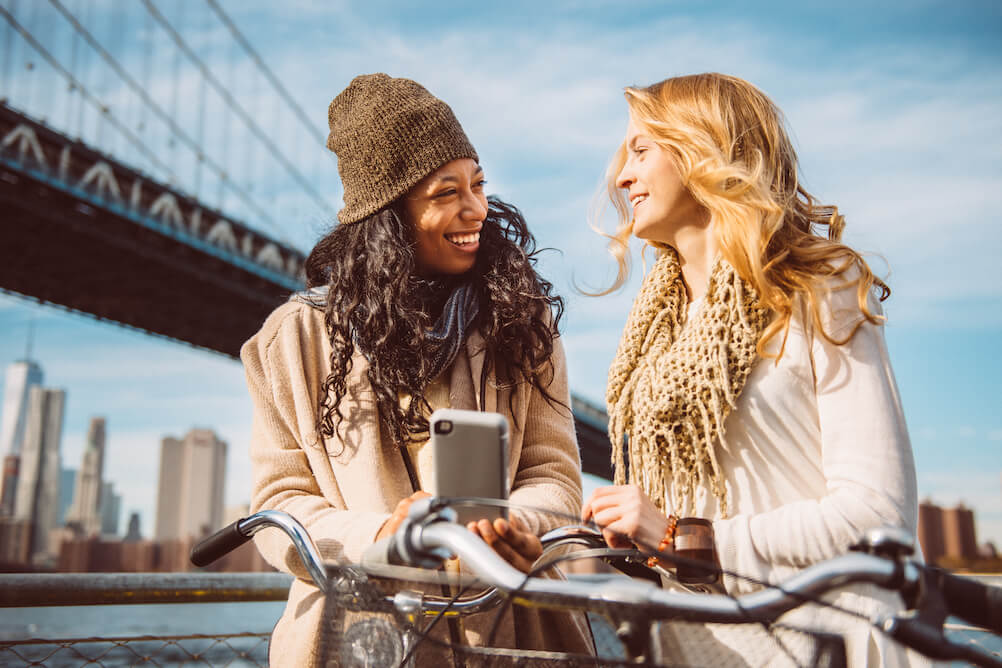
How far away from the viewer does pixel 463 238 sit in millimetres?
1692

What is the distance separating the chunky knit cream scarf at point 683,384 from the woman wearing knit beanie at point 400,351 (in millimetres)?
160

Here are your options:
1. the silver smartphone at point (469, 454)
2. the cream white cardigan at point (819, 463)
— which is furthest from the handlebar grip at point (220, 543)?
the cream white cardigan at point (819, 463)

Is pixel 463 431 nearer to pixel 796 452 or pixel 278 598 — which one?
pixel 796 452

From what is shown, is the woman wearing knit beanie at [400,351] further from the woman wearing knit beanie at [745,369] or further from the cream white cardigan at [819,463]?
the cream white cardigan at [819,463]

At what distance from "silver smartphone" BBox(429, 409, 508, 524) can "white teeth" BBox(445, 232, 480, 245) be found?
2.50 feet

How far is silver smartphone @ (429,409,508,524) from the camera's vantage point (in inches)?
37.5

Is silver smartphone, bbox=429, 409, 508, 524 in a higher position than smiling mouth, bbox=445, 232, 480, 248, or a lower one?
lower

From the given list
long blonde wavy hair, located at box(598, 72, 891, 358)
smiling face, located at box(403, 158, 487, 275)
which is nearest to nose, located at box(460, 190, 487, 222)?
smiling face, located at box(403, 158, 487, 275)

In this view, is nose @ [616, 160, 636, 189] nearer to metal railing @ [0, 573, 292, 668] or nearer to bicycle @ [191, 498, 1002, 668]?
bicycle @ [191, 498, 1002, 668]

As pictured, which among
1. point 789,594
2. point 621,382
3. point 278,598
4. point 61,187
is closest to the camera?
point 789,594

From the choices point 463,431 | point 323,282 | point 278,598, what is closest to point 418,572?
point 463,431

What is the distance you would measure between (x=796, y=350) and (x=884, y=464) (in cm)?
22

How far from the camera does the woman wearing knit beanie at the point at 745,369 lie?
1155 mm

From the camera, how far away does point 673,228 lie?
154 cm
